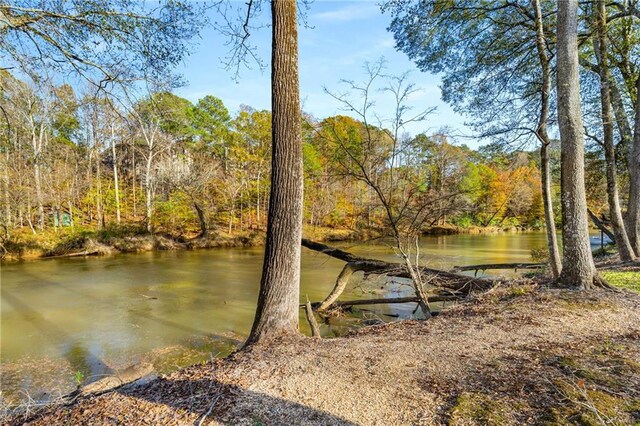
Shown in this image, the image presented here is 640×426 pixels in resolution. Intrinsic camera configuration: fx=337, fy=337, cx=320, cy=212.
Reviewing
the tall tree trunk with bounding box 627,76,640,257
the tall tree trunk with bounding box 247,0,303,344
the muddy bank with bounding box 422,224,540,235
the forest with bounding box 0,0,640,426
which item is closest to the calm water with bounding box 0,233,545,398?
the forest with bounding box 0,0,640,426

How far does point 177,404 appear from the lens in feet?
7.47

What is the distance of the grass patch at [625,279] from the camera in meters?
4.88

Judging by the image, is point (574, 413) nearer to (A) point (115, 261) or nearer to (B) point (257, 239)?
(A) point (115, 261)

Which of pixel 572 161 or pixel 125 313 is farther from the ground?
pixel 572 161

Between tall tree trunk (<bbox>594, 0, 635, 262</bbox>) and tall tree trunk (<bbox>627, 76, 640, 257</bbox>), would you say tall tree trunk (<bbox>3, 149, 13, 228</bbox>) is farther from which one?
tall tree trunk (<bbox>627, 76, 640, 257</bbox>)

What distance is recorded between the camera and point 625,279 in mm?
5324

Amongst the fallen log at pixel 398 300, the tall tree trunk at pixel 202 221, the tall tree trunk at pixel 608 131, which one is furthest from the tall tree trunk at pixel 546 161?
the tall tree trunk at pixel 202 221

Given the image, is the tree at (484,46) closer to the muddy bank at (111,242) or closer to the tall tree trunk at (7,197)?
the muddy bank at (111,242)

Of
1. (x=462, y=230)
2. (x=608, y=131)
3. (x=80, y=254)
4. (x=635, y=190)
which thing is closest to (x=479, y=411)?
(x=635, y=190)

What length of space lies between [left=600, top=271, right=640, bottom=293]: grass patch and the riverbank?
678 cm

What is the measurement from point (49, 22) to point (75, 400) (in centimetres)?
442

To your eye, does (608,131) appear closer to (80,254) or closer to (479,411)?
(479,411)

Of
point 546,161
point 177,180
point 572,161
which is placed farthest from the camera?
point 177,180

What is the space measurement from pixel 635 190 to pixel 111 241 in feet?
69.0
